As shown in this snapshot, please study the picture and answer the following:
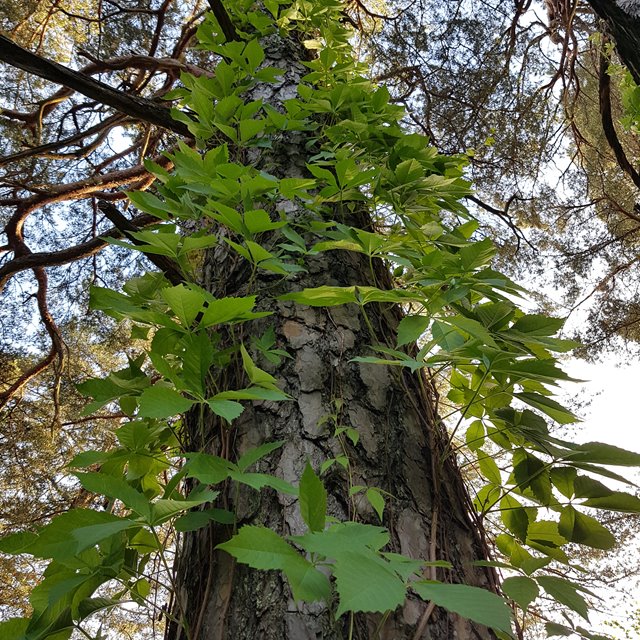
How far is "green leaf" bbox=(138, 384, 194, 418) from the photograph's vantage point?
49 cm

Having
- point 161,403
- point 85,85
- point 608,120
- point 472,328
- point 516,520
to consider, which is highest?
point 608,120

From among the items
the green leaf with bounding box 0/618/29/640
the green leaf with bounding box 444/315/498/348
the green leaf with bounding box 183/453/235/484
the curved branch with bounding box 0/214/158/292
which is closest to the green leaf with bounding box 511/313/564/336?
the green leaf with bounding box 444/315/498/348

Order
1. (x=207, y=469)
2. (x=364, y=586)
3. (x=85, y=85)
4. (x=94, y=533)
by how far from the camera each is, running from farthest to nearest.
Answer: (x=85, y=85), (x=207, y=469), (x=94, y=533), (x=364, y=586)

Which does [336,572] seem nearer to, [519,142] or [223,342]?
[223,342]

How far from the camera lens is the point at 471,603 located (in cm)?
35

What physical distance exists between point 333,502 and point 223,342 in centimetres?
35

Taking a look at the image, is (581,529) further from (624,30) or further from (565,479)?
(624,30)

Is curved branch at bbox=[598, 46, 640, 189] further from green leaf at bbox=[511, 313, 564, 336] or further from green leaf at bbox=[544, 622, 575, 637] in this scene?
green leaf at bbox=[544, 622, 575, 637]

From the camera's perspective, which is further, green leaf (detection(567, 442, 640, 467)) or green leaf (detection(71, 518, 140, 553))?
green leaf (detection(567, 442, 640, 467))

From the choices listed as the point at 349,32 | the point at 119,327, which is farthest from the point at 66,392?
the point at 349,32

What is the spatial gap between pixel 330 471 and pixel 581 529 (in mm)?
333

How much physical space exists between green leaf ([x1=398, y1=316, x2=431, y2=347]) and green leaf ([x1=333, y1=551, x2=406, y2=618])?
0.35m

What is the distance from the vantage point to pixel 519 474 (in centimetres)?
68

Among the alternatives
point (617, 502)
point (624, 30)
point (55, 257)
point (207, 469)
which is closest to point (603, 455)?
point (617, 502)
